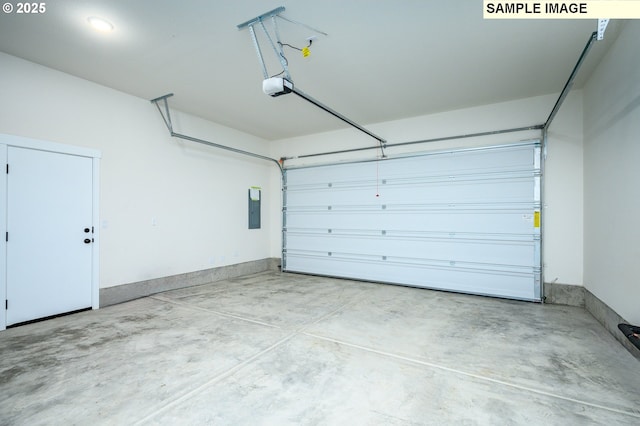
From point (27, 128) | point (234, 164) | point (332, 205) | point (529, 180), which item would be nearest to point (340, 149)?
point (332, 205)

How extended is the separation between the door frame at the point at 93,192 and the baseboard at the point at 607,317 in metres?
6.00

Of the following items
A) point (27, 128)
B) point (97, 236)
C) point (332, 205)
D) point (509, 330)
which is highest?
point (27, 128)

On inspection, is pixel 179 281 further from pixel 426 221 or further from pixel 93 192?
pixel 426 221

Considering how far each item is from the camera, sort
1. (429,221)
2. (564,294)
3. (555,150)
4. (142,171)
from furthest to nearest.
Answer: (429,221), (142,171), (555,150), (564,294)

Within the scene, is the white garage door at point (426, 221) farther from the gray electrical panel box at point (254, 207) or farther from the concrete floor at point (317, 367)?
the concrete floor at point (317, 367)

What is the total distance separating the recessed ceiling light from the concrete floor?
304 centimetres

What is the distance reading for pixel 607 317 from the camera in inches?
130

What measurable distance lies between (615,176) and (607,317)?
154 centimetres

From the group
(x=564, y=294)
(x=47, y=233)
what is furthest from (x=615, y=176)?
(x=47, y=233)

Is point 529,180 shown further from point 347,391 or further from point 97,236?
point 97,236

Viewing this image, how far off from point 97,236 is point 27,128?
1.49m

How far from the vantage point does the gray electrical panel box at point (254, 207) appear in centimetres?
666

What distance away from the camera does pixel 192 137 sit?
534 cm

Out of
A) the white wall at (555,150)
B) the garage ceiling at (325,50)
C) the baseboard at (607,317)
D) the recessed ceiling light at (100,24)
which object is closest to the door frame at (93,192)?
the garage ceiling at (325,50)
